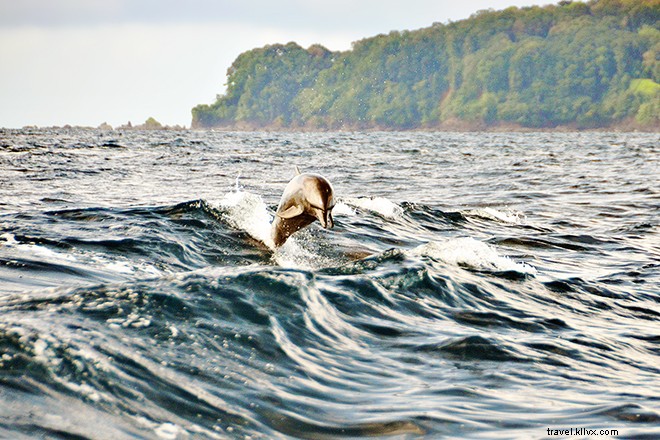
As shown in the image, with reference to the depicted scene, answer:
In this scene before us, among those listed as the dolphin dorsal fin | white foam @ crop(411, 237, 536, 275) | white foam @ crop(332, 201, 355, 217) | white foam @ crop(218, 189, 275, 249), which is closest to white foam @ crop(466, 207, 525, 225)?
white foam @ crop(332, 201, 355, 217)

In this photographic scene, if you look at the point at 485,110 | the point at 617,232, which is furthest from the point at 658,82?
the point at 617,232

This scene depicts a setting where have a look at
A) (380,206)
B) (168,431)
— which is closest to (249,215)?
(380,206)

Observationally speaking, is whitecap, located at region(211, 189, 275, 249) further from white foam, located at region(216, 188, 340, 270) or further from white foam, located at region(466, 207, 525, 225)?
white foam, located at region(466, 207, 525, 225)

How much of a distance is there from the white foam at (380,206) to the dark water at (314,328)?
920mm

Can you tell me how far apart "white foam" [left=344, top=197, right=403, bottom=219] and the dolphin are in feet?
19.4

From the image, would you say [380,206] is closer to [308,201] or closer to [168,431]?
Answer: [308,201]

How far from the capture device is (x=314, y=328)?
5.84 meters

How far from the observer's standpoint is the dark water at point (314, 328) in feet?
13.5

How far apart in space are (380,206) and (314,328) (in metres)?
8.35

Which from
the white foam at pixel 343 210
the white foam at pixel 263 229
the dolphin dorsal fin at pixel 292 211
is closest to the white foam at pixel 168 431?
the dolphin dorsal fin at pixel 292 211

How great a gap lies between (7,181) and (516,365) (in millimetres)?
Answer: 14824

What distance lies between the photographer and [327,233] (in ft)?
37.1

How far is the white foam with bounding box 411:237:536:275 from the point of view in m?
8.87

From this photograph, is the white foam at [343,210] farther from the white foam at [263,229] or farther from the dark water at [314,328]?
the dark water at [314,328]
